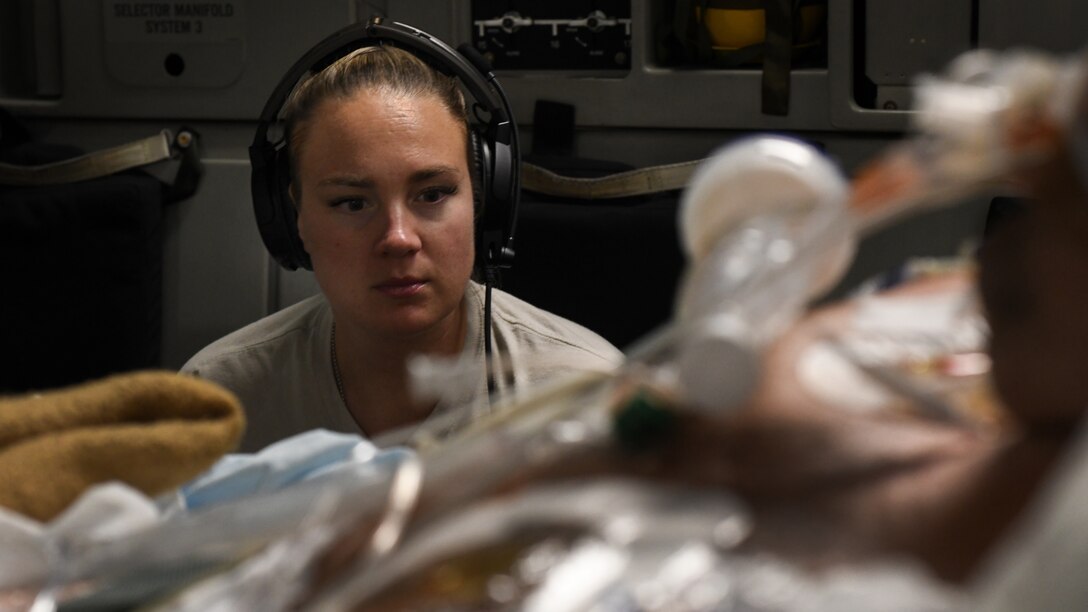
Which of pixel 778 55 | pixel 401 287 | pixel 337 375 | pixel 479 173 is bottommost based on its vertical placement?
pixel 337 375

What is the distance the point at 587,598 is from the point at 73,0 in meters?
1.87

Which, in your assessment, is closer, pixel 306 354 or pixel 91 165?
pixel 306 354

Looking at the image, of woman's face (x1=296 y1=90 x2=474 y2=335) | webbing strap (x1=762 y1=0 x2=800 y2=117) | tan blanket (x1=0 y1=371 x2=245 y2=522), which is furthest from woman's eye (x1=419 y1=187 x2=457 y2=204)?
tan blanket (x1=0 y1=371 x2=245 y2=522)

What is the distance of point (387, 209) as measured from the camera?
131cm

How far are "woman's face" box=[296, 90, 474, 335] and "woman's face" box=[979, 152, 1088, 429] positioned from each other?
957 mm

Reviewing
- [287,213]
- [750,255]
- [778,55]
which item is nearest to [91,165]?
[287,213]

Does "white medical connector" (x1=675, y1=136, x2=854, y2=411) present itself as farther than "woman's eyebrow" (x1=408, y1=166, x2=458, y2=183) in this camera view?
No

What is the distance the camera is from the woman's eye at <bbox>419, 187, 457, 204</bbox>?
1.33m

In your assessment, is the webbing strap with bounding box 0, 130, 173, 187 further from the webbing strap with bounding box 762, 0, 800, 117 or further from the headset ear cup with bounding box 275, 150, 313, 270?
the webbing strap with bounding box 762, 0, 800, 117

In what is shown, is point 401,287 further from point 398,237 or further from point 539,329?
point 539,329

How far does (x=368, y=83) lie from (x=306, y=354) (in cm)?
33

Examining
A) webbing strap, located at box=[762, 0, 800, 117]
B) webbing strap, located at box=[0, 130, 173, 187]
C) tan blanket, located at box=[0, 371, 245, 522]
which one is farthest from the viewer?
webbing strap, located at box=[0, 130, 173, 187]

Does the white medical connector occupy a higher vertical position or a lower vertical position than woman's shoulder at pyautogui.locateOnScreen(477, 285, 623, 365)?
higher

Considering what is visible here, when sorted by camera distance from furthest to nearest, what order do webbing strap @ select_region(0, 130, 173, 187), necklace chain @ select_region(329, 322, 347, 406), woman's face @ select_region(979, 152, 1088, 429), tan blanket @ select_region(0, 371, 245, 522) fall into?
webbing strap @ select_region(0, 130, 173, 187) < necklace chain @ select_region(329, 322, 347, 406) < tan blanket @ select_region(0, 371, 245, 522) < woman's face @ select_region(979, 152, 1088, 429)
